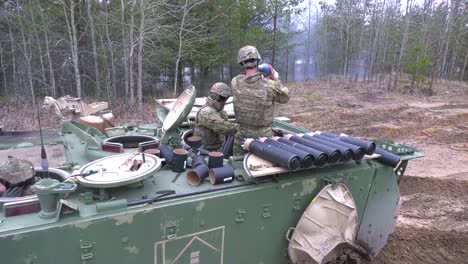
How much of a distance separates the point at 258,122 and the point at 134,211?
194cm

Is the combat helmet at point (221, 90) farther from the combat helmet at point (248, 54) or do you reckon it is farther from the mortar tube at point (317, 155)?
the mortar tube at point (317, 155)

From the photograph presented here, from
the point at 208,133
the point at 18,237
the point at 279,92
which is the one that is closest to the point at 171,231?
the point at 18,237

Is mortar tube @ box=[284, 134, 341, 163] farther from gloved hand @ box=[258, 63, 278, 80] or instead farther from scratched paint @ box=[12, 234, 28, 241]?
scratched paint @ box=[12, 234, 28, 241]

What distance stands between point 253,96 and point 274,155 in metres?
1.09

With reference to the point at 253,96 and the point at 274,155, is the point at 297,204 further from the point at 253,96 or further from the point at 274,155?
the point at 253,96

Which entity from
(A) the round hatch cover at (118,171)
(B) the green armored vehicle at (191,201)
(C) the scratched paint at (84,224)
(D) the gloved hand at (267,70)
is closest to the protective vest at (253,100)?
(D) the gloved hand at (267,70)

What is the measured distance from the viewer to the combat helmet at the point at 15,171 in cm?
291

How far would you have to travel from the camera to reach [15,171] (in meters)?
2.94

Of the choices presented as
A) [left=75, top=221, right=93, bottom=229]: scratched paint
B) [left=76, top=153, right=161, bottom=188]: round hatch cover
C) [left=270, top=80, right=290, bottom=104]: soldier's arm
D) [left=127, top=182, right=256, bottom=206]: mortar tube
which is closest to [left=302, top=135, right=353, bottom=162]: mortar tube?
[left=270, top=80, right=290, bottom=104]: soldier's arm

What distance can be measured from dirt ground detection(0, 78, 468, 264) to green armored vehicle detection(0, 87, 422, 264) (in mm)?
1397

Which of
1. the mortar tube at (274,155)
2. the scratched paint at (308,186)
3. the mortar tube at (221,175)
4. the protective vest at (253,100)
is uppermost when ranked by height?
the protective vest at (253,100)

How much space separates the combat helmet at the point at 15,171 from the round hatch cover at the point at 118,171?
472 millimetres

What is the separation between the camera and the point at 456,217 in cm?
607

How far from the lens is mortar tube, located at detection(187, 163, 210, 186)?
10.3 ft
